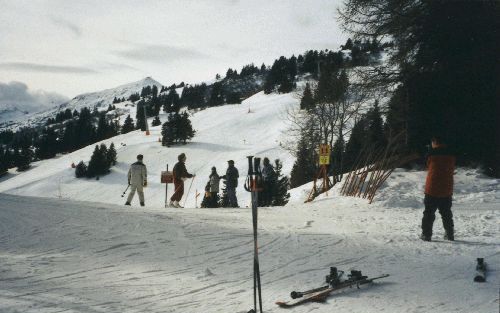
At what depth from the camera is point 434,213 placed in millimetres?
7273

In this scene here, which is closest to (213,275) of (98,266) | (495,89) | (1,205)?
(98,266)

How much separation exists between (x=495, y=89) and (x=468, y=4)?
3.17 meters

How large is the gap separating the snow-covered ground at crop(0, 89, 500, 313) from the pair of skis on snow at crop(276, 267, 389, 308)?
0.09 meters

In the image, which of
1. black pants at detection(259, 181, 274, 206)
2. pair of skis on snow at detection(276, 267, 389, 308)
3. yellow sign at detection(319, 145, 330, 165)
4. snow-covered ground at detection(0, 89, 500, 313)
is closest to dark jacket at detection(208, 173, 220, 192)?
black pants at detection(259, 181, 274, 206)

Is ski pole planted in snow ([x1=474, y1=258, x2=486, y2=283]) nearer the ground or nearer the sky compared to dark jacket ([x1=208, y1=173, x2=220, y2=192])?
nearer the ground

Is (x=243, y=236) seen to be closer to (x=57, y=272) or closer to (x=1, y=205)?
(x=57, y=272)

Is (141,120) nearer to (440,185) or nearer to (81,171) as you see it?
(81,171)

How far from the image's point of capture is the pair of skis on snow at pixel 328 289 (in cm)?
449

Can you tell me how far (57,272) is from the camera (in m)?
5.50

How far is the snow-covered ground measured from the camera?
4520mm

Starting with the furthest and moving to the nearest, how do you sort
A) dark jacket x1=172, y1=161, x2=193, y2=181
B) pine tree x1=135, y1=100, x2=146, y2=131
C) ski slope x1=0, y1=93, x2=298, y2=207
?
pine tree x1=135, y1=100, x2=146, y2=131, ski slope x1=0, y1=93, x2=298, y2=207, dark jacket x1=172, y1=161, x2=193, y2=181

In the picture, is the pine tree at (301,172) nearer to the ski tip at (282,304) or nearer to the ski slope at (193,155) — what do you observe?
the ski slope at (193,155)

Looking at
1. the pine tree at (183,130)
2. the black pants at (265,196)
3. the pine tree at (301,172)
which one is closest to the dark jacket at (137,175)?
the black pants at (265,196)

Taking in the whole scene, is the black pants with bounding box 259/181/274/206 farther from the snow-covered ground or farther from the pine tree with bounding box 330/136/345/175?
the pine tree with bounding box 330/136/345/175
